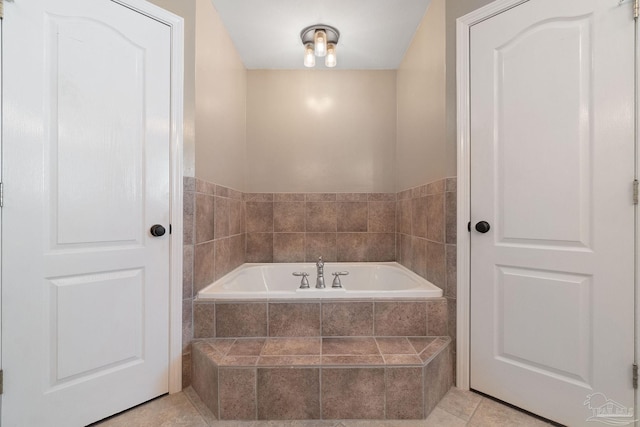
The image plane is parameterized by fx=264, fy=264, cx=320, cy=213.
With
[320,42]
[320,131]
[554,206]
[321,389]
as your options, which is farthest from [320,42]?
[321,389]

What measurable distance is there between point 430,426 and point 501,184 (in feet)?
3.93

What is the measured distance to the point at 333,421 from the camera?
1221mm

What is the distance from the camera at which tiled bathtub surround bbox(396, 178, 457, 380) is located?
1.50 metres

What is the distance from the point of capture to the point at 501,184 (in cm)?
135

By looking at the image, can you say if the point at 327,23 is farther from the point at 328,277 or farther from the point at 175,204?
the point at 328,277

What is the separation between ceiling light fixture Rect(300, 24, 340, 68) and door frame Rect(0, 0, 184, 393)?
34.4 inches

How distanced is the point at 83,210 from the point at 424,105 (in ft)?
6.74

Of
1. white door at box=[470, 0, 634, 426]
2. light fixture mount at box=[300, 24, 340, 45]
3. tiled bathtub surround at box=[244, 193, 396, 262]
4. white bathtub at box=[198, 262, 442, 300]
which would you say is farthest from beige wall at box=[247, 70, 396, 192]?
white door at box=[470, 0, 634, 426]

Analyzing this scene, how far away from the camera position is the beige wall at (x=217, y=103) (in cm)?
160

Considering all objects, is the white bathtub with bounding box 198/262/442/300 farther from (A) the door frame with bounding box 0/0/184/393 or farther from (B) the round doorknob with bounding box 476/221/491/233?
(B) the round doorknob with bounding box 476/221/491/233

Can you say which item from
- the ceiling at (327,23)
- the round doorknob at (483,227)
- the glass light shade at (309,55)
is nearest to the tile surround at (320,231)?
the round doorknob at (483,227)

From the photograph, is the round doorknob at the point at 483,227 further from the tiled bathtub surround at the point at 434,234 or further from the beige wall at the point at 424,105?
the beige wall at the point at 424,105

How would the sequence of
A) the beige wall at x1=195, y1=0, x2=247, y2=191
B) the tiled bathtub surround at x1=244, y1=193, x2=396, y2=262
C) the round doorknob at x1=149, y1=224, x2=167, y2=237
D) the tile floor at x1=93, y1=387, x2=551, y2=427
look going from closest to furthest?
the tile floor at x1=93, y1=387, x2=551, y2=427 → the round doorknob at x1=149, y1=224, x2=167, y2=237 → the beige wall at x1=195, y1=0, x2=247, y2=191 → the tiled bathtub surround at x1=244, y1=193, x2=396, y2=262

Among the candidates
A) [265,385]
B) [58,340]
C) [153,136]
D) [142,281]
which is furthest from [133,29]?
[265,385]
